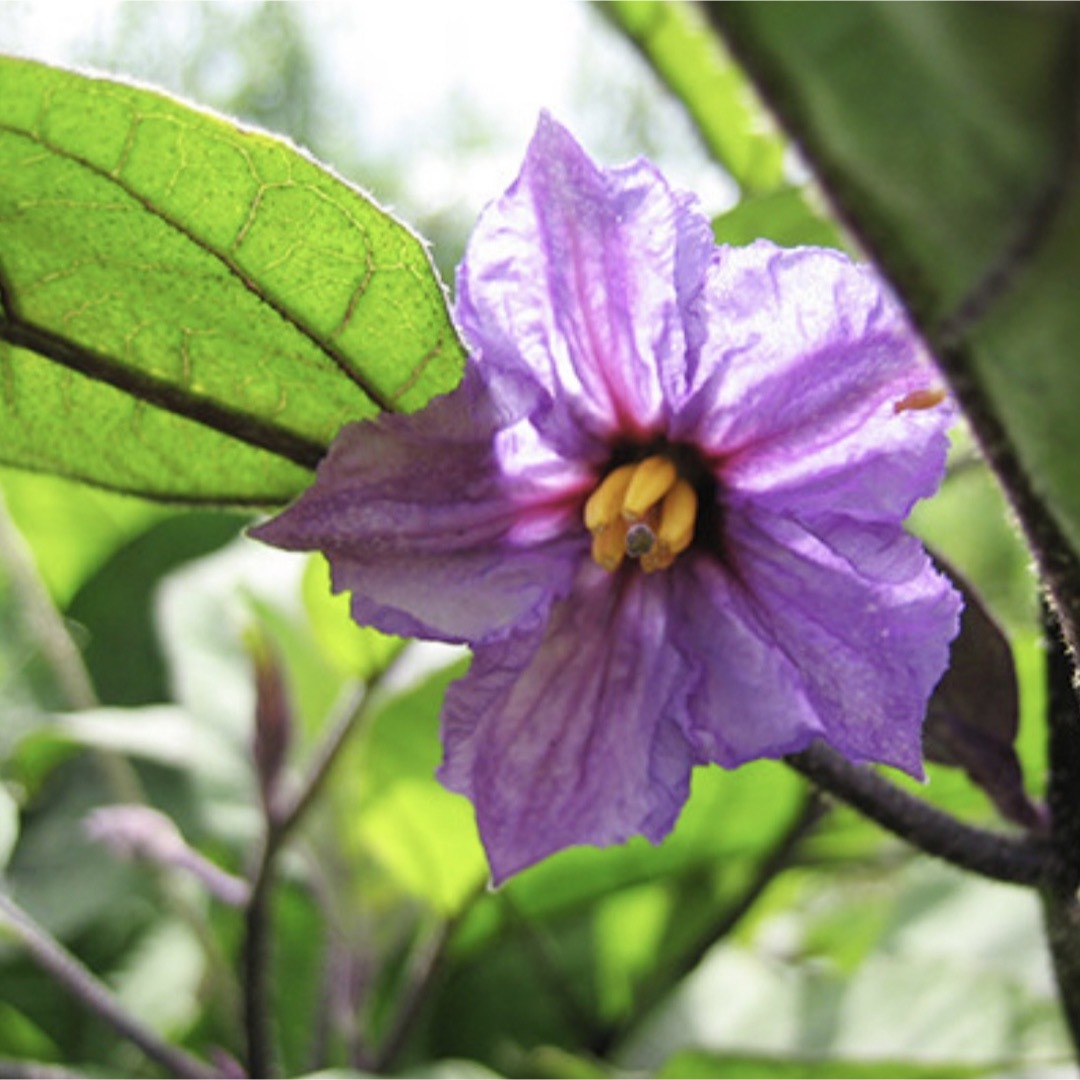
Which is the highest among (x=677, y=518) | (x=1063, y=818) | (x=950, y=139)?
(x=950, y=139)

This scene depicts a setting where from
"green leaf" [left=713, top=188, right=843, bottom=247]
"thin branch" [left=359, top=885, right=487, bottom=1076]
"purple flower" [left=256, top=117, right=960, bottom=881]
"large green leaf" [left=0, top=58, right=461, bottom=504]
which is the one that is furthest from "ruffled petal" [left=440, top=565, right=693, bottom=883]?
"thin branch" [left=359, top=885, right=487, bottom=1076]

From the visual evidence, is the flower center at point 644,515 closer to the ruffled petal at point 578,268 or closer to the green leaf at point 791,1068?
the ruffled petal at point 578,268

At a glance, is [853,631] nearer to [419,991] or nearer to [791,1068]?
[791,1068]

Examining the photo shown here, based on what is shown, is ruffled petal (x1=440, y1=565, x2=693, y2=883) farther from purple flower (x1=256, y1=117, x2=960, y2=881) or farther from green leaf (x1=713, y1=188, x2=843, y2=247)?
green leaf (x1=713, y1=188, x2=843, y2=247)

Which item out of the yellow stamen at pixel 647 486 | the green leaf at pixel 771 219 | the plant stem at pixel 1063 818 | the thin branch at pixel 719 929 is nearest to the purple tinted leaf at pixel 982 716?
the plant stem at pixel 1063 818

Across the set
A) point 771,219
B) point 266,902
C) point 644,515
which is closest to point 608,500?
point 644,515

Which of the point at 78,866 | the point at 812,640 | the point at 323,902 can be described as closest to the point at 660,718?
→ the point at 812,640
